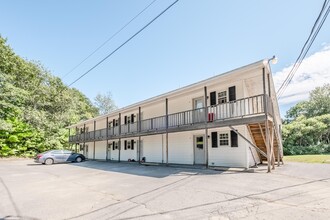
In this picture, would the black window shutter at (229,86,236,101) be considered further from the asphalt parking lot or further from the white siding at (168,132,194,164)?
the asphalt parking lot

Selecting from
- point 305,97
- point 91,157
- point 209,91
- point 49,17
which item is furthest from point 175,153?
point 305,97

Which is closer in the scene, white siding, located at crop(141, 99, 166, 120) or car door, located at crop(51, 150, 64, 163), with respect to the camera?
white siding, located at crop(141, 99, 166, 120)

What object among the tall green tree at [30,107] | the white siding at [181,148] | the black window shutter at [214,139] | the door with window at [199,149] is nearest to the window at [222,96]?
the black window shutter at [214,139]

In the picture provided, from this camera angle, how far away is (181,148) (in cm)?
1608

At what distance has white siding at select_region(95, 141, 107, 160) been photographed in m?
26.0

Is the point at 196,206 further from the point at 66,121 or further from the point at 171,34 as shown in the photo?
the point at 66,121

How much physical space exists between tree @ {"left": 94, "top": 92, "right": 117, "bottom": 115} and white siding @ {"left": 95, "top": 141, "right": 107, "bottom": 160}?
25.6 meters

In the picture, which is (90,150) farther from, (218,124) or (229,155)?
(218,124)

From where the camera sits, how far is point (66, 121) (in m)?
34.8

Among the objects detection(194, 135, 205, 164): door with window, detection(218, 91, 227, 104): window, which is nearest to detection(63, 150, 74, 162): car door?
detection(194, 135, 205, 164): door with window

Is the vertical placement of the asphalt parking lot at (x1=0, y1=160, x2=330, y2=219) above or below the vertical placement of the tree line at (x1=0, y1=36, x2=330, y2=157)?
below

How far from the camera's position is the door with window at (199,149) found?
14.9 metres

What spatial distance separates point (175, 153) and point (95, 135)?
11.6 metres

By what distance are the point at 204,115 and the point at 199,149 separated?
317cm
